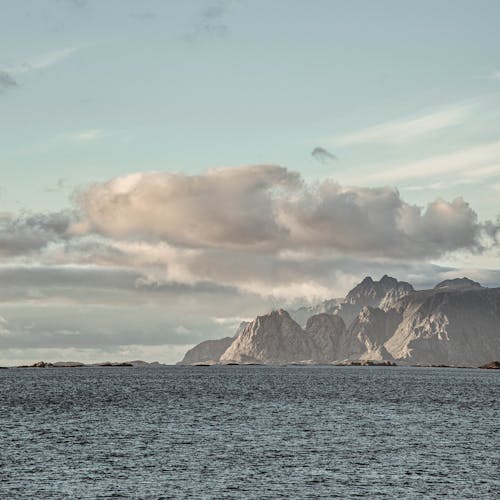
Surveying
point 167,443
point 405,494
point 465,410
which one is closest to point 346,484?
point 405,494

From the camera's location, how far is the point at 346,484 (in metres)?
79.1

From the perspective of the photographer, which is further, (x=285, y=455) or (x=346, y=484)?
(x=285, y=455)

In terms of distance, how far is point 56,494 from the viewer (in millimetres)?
72938

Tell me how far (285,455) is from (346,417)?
5088cm

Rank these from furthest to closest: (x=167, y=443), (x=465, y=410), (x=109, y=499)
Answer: (x=465, y=410)
(x=167, y=443)
(x=109, y=499)

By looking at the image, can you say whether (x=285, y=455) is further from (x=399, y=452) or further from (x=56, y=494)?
(x=56, y=494)

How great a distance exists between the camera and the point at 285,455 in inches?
3851

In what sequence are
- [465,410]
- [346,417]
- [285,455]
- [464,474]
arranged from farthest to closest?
[465,410]
[346,417]
[285,455]
[464,474]

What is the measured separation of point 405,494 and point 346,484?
6901mm

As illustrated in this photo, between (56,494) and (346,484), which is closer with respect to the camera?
(56,494)

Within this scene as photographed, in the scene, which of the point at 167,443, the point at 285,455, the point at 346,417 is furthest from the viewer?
the point at 346,417

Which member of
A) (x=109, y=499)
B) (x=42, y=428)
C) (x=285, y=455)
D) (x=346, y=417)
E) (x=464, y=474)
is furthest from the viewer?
(x=346, y=417)

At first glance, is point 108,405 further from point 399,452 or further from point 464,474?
point 464,474

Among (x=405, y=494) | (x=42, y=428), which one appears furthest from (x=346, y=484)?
(x=42, y=428)
